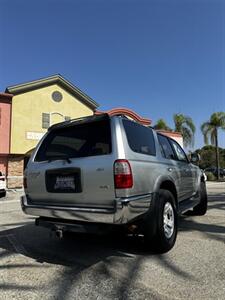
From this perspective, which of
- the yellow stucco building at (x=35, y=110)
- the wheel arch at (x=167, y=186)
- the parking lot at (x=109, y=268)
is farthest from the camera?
the yellow stucco building at (x=35, y=110)

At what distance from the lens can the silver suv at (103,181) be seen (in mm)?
4016

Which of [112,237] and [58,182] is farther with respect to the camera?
[112,237]

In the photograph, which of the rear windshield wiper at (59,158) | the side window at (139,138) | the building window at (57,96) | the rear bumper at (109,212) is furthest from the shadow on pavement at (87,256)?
the building window at (57,96)

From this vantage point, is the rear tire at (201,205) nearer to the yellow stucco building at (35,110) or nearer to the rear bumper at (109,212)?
the rear bumper at (109,212)

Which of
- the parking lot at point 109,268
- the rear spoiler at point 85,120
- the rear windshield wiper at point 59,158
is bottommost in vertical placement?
the parking lot at point 109,268

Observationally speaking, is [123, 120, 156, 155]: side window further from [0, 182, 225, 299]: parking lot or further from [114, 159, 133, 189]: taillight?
[0, 182, 225, 299]: parking lot

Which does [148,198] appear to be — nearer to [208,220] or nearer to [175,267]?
[175,267]

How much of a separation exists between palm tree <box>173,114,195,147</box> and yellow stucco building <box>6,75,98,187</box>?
1366cm

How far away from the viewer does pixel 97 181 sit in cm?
409

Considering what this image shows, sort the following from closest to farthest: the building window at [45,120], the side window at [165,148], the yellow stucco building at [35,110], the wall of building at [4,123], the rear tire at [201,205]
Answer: the side window at [165,148], the rear tire at [201,205], the wall of building at [4,123], the yellow stucco building at [35,110], the building window at [45,120]

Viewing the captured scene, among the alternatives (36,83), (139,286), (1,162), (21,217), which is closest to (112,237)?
(139,286)

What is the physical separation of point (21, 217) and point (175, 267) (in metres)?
5.35

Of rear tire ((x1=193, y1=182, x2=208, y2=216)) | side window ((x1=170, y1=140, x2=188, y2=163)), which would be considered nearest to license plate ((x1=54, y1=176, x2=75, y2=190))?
side window ((x1=170, y1=140, x2=188, y2=163))

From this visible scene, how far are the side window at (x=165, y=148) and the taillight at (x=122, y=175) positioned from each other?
1.58 metres
